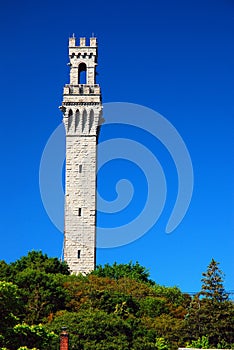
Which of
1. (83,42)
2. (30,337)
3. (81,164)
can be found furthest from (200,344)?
(83,42)

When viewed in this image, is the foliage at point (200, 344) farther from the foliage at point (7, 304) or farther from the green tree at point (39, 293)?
the foliage at point (7, 304)

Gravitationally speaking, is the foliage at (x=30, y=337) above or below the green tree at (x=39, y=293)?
below

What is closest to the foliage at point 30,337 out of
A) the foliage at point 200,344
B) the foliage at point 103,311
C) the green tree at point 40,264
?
the foliage at point 103,311

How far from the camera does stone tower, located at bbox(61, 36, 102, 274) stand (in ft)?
208

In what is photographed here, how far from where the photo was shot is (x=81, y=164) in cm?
6525

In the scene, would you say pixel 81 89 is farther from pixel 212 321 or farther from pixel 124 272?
pixel 212 321

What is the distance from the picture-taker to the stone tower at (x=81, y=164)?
63438 mm

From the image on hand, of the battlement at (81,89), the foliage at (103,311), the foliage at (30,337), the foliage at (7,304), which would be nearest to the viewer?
the foliage at (7,304)

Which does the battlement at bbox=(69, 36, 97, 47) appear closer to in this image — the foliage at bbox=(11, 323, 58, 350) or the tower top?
the tower top

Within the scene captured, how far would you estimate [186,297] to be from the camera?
2324 inches

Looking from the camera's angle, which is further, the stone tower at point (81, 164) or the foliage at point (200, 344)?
the stone tower at point (81, 164)

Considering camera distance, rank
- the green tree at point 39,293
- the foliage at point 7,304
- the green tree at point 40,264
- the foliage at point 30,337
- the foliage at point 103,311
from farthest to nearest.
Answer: the green tree at point 40,264 < the green tree at point 39,293 < the foliage at point 103,311 < the foliage at point 30,337 < the foliage at point 7,304

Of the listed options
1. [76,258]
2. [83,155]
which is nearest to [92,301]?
[76,258]

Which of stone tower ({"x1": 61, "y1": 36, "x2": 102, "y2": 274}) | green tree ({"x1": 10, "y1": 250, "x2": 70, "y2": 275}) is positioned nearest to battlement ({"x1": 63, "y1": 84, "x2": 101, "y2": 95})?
stone tower ({"x1": 61, "y1": 36, "x2": 102, "y2": 274})
